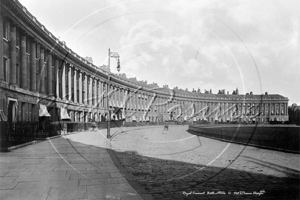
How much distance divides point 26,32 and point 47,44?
250 inches

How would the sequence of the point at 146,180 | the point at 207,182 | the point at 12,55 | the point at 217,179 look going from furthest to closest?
the point at 12,55 → the point at 217,179 → the point at 146,180 → the point at 207,182

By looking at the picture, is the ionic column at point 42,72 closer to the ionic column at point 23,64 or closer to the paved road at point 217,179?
the ionic column at point 23,64

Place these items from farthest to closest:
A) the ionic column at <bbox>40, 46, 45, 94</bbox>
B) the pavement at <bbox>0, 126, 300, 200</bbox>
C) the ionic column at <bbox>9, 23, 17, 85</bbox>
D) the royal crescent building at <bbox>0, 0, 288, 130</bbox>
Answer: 1. the ionic column at <bbox>40, 46, 45, 94</bbox>
2. the ionic column at <bbox>9, 23, 17, 85</bbox>
3. the royal crescent building at <bbox>0, 0, 288, 130</bbox>
4. the pavement at <bbox>0, 126, 300, 200</bbox>

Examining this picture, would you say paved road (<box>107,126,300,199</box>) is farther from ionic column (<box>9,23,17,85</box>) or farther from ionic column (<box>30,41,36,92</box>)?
ionic column (<box>30,41,36,92</box>)

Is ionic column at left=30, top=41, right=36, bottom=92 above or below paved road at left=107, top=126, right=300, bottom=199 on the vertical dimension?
above

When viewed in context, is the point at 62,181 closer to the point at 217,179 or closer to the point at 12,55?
the point at 217,179

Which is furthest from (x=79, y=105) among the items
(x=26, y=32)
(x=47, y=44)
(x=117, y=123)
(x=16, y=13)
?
(x=16, y=13)

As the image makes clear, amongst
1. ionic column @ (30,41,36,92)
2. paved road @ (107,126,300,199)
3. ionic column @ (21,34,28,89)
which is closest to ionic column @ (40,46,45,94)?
ionic column @ (30,41,36,92)

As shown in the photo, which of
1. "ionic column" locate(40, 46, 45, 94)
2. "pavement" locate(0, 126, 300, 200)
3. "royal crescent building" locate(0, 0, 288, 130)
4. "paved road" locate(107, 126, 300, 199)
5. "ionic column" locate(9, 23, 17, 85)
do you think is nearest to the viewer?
"pavement" locate(0, 126, 300, 200)

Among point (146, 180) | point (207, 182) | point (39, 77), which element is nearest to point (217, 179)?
point (207, 182)

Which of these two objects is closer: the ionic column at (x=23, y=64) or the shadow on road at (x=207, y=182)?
the shadow on road at (x=207, y=182)

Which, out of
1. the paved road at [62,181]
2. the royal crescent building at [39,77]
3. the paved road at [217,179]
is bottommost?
the paved road at [217,179]

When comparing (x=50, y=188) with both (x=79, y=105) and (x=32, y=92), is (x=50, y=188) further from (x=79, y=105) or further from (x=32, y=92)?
(x=79, y=105)

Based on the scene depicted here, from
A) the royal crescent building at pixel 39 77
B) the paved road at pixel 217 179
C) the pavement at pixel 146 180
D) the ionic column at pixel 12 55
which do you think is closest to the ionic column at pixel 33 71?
the royal crescent building at pixel 39 77
